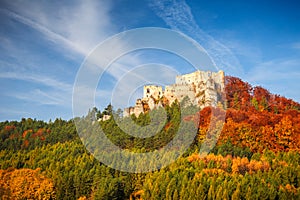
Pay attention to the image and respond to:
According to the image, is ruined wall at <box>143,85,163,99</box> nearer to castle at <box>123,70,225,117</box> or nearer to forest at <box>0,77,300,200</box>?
castle at <box>123,70,225,117</box>

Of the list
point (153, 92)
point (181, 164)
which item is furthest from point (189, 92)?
point (181, 164)

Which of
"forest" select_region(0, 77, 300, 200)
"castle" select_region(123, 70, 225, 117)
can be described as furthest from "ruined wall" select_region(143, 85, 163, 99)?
"forest" select_region(0, 77, 300, 200)

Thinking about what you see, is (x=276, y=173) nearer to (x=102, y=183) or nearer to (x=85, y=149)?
(x=102, y=183)

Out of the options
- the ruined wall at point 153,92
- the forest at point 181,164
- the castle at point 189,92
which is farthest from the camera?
the ruined wall at point 153,92

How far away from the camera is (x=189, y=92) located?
4956 centimetres

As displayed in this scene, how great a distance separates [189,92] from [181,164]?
2348cm

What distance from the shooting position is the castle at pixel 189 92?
46.4 meters

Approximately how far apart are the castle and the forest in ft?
9.59

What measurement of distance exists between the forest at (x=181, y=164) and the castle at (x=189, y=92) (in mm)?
2924

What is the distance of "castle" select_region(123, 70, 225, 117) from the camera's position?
46.4 meters

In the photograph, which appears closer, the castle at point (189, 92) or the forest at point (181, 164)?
the forest at point (181, 164)

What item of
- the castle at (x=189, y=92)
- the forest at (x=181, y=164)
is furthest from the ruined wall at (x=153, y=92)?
the forest at (x=181, y=164)

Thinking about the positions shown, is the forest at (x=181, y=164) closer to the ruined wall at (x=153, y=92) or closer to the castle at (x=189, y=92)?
the castle at (x=189, y=92)

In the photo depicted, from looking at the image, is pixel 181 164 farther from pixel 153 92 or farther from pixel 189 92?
pixel 153 92
